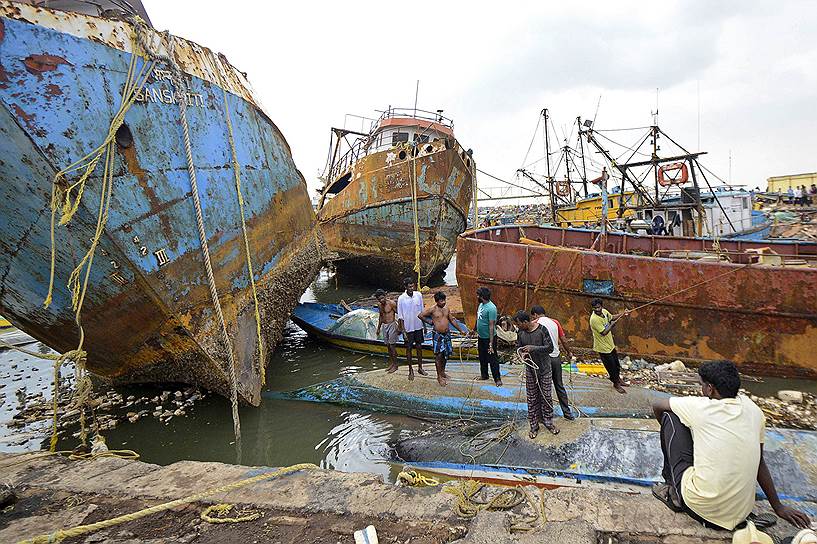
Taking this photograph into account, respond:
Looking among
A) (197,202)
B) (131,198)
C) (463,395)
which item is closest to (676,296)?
(463,395)

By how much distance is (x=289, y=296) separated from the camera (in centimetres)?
915

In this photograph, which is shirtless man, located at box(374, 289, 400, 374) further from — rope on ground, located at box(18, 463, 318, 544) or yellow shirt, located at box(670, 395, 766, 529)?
yellow shirt, located at box(670, 395, 766, 529)

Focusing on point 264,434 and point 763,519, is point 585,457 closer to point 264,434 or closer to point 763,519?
point 763,519

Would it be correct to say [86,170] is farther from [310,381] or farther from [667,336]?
[667,336]

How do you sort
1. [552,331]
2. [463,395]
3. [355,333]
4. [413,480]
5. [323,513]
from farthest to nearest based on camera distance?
[355,333] < [463,395] < [552,331] < [413,480] < [323,513]

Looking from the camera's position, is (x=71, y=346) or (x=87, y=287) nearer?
(x=87, y=287)

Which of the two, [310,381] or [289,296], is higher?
[289,296]

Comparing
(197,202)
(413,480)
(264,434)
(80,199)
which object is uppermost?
(197,202)

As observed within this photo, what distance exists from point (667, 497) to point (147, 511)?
3551mm

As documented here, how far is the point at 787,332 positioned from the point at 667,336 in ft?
5.87

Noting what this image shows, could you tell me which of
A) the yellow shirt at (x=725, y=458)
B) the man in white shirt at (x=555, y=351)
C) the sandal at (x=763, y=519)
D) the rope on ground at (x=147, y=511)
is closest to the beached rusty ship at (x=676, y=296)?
the man in white shirt at (x=555, y=351)

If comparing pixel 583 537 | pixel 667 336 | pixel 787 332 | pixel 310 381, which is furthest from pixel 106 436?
pixel 787 332

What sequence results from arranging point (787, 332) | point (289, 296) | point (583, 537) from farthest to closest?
point (289, 296) < point (787, 332) < point (583, 537)

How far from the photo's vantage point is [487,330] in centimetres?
627
